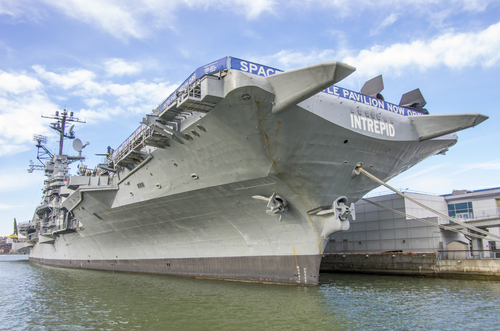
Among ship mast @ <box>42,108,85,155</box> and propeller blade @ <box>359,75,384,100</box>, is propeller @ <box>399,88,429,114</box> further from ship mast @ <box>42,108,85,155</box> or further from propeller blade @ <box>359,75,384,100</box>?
ship mast @ <box>42,108,85,155</box>

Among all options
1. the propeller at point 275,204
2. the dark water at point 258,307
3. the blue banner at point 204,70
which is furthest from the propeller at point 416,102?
the blue banner at point 204,70

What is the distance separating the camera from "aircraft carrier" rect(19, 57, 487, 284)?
850cm

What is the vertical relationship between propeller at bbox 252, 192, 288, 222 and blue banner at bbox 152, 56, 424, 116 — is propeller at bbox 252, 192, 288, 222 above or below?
below

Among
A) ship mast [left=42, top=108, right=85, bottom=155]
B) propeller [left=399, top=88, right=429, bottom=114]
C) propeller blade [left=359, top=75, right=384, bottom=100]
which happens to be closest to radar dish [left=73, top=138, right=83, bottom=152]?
ship mast [left=42, top=108, right=85, bottom=155]

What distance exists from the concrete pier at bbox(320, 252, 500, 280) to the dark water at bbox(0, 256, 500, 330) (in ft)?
3.48

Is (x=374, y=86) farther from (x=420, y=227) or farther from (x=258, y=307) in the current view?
(x=420, y=227)

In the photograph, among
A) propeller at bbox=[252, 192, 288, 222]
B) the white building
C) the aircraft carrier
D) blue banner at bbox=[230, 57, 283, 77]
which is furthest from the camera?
the white building

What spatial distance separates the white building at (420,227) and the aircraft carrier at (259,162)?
5.31m

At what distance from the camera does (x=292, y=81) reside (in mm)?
7867

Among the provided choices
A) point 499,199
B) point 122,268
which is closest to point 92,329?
point 122,268

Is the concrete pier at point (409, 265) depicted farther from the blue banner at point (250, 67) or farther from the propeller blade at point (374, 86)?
the blue banner at point (250, 67)

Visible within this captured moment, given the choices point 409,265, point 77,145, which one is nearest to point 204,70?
point 409,265

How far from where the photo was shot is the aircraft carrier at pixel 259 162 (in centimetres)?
850

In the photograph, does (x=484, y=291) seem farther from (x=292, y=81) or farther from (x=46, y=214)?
(x=46, y=214)
